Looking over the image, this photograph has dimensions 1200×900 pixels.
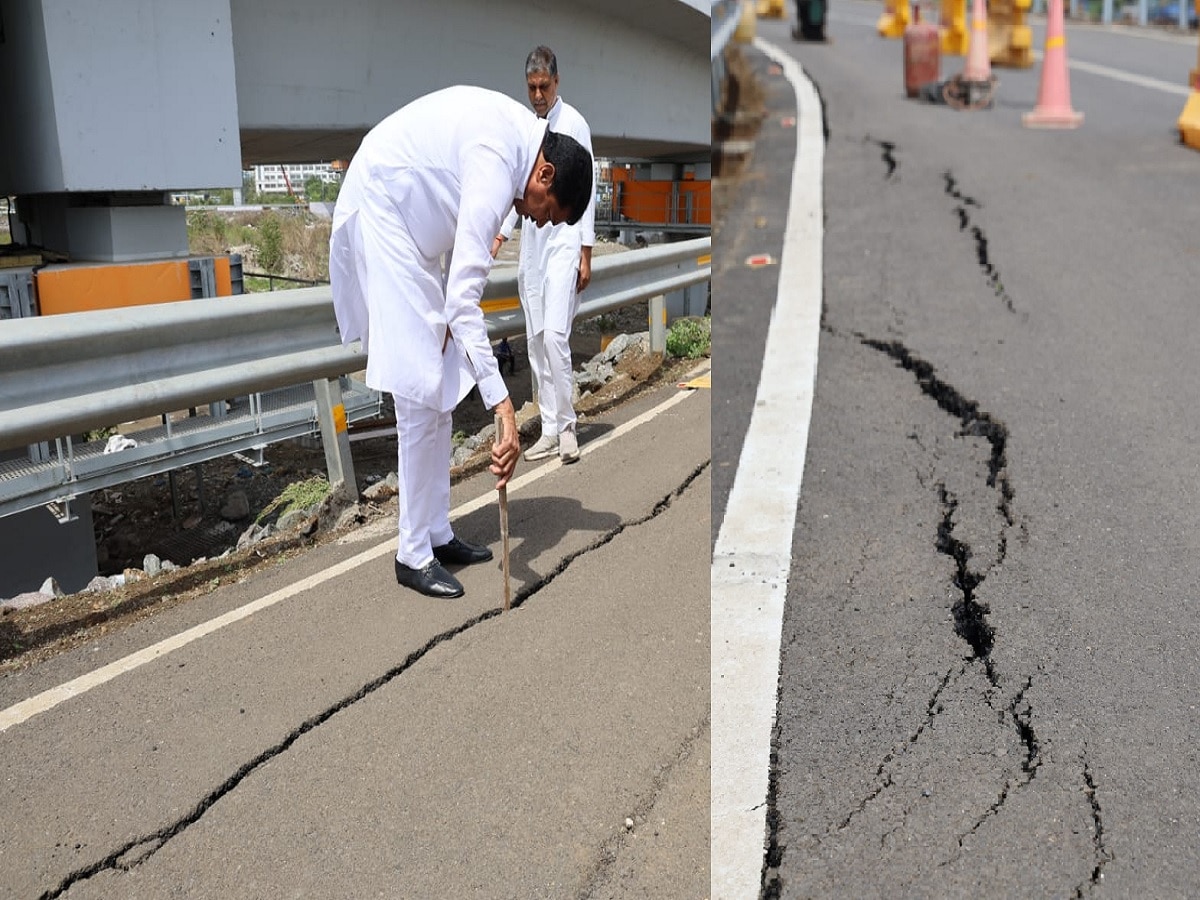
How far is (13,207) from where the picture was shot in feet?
10.2

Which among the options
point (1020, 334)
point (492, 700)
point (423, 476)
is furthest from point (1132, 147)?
point (492, 700)

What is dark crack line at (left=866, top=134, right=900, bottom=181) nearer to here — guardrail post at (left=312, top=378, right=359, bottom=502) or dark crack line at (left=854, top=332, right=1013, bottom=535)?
dark crack line at (left=854, top=332, right=1013, bottom=535)

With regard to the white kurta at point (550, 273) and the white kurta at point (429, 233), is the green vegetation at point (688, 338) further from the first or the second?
the white kurta at point (429, 233)

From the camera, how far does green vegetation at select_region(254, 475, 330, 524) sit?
4.36 m

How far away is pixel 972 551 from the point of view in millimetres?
3344

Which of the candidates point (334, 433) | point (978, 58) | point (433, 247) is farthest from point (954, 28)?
point (433, 247)

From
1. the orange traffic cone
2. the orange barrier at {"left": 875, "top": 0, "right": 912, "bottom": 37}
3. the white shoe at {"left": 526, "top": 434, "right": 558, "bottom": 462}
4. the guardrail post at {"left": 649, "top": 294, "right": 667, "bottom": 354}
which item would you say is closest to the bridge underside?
the white shoe at {"left": 526, "top": 434, "right": 558, "bottom": 462}

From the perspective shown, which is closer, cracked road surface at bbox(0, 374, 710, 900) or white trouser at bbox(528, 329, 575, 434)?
cracked road surface at bbox(0, 374, 710, 900)

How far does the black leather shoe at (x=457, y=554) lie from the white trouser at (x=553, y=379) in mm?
1213

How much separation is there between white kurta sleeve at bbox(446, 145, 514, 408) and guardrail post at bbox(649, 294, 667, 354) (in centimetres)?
348

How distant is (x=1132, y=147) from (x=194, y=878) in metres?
9.74

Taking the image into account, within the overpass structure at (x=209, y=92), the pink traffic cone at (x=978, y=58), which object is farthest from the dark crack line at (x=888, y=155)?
the overpass structure at (x=209, y=92)

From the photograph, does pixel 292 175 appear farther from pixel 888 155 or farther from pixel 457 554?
pixel 888 155

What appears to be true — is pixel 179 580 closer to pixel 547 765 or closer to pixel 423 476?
pixel 423 476
